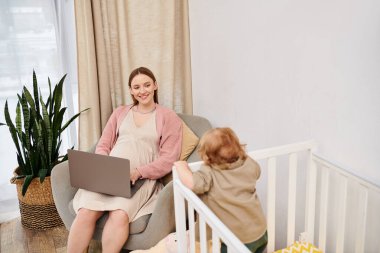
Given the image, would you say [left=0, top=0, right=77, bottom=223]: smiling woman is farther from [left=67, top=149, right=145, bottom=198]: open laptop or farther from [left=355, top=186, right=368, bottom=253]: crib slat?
[left=355, top=186, right=368, bottom=253]: crib slat

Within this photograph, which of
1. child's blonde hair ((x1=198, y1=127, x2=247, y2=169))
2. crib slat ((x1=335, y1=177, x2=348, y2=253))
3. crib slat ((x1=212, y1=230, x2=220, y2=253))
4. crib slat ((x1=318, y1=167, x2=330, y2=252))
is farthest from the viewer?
crib slat ((x1=318, y1=167, x2=330, y2=252))

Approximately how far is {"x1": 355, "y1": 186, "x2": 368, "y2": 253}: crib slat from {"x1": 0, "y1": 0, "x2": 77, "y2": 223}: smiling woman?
2095 millimetres

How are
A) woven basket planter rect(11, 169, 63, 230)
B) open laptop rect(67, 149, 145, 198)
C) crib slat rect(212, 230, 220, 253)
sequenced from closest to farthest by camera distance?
1. crib slat rect(212, 230, 220, 253)
2. open laptop rect(67, 149, 145, 198)
3. woven basket planter rect(11, 169, 63, 230)

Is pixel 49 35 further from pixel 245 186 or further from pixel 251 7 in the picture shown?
pixel 245 186

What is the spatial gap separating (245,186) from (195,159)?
908 mm

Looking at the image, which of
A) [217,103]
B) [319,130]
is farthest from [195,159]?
[319,130]

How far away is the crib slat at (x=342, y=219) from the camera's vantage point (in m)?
1.48

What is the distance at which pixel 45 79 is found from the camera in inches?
106

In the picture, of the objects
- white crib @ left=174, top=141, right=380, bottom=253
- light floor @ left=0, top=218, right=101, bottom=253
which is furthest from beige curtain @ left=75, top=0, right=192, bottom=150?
white crib @ left=174, top=141, right=380, bottom=253

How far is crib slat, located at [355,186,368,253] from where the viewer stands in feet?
4.62

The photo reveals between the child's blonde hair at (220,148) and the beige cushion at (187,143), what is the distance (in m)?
0.90

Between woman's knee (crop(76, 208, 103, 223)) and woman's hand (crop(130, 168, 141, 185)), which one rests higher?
woman's hand (crop(130, 168, 141, 185))

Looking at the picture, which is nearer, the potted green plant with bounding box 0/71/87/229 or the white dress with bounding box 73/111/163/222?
the white dress with bounding box 73/111/163/222

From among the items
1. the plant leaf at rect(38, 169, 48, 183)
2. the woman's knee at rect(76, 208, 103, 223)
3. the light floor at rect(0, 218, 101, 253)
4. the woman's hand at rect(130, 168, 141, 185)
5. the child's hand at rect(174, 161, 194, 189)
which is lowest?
the light floor at rect(0, 218, 101, 253)
